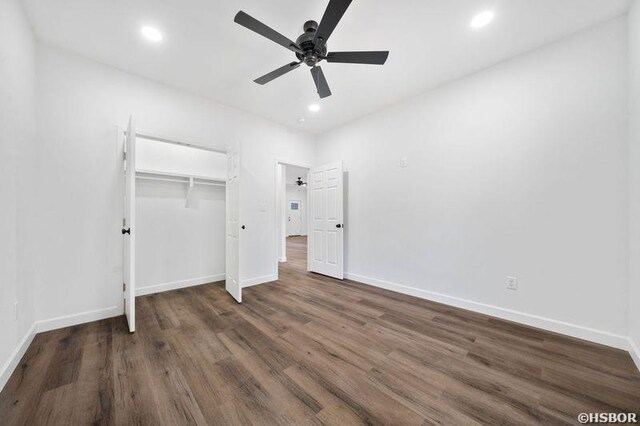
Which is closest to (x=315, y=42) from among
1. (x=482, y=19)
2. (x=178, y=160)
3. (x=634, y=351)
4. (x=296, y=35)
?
(x=296, y=35)

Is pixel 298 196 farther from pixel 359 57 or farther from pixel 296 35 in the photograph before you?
pixel 359 57

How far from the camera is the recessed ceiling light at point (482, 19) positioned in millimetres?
2041

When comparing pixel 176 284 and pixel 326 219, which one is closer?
pixel 176 284

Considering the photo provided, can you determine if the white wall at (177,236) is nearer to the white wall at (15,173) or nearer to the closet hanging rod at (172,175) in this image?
the closet hanging rod at (172,175)

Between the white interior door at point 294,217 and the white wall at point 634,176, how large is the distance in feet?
37.1

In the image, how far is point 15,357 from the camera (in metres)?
1.79

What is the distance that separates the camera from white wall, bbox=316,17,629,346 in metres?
2.13

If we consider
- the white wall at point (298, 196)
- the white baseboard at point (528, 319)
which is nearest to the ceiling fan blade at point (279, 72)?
the white baseboard at point (528, 319)

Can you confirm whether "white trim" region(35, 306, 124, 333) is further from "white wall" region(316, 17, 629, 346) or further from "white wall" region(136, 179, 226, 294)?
"white wall" region(316, 17, 629, 346)

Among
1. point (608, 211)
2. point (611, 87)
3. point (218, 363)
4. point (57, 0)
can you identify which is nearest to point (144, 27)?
point (57, 0)

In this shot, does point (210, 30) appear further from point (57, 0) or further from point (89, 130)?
point (89, 130)

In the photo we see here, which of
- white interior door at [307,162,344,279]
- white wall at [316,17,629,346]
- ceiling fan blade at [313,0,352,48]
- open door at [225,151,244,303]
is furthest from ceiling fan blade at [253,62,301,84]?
white interior door at [307,162,344,279]

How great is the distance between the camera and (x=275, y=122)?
4.35 m

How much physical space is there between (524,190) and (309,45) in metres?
2.62
